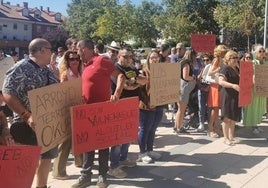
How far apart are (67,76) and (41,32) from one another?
76.9 m

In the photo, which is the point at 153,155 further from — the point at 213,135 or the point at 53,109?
the point at 53,109

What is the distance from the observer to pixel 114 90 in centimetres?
579

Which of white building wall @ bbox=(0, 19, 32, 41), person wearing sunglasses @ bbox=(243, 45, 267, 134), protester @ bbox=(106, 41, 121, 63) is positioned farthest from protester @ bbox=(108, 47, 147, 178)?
white building wall @ bbox=(0, 19, 32, 41)

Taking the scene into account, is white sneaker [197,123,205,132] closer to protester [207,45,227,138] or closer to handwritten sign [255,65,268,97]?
protester [207,45,227,138]

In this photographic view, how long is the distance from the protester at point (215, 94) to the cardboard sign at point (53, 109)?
11.7ft

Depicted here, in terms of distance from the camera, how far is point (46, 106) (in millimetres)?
4184

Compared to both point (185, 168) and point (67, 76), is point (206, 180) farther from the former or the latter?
point (67, 76)

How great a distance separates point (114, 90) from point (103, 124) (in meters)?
0.84

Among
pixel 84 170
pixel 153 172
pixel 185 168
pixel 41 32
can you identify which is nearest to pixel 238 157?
pixel 185 168

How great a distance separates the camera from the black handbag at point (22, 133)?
13.4ft

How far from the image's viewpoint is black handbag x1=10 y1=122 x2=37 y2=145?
4090 mm

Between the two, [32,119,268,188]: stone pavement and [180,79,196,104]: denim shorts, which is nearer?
[32,119,268,188]: stone pavement

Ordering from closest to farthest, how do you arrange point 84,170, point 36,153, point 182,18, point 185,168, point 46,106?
point 36,153 → point 46,106 → point 84,170 → point 185,168 → point 182,18

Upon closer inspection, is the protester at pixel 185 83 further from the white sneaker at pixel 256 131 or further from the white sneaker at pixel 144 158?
the white sneaker at pixel 144 158
